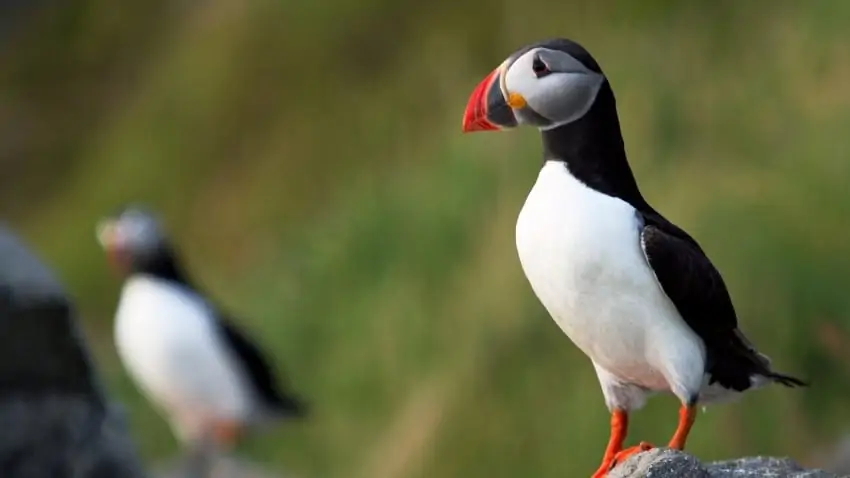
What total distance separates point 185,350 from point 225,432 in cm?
53

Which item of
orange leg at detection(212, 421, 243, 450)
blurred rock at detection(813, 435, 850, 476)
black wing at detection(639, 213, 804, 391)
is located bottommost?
orange leg at detection(212, 421, 243, 450)

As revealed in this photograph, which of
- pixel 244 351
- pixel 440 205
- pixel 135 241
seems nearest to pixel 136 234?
pixel 135 241

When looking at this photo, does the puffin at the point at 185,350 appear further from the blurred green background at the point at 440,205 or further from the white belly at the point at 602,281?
the white belly at the point at 602,281

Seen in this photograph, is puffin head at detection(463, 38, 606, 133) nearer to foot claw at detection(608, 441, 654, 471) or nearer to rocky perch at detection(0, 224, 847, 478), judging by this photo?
foot claw at detection(608, 441, 654, 471)

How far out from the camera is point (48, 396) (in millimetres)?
3783

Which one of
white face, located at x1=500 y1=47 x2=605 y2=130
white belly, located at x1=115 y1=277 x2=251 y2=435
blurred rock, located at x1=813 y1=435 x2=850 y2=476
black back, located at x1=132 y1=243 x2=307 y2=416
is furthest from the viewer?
black back, located at x1=132 y1=243 x2=307 y2=416

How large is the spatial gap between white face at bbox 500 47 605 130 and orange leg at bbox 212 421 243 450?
3851mm

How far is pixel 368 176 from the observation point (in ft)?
24.0

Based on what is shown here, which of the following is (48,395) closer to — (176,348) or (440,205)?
(176,348)

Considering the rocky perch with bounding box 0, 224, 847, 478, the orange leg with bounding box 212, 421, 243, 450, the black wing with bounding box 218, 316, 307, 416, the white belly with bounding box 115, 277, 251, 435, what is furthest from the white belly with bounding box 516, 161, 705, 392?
the orange leg with bounding box 212, 421, 243, 450

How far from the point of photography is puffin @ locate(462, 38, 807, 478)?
227 centimetres

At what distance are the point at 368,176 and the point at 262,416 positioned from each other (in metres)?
1.76

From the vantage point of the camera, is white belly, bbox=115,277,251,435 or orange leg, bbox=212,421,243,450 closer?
white belly, bbox=115,277,251,435

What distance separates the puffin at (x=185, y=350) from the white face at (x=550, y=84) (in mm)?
3439
